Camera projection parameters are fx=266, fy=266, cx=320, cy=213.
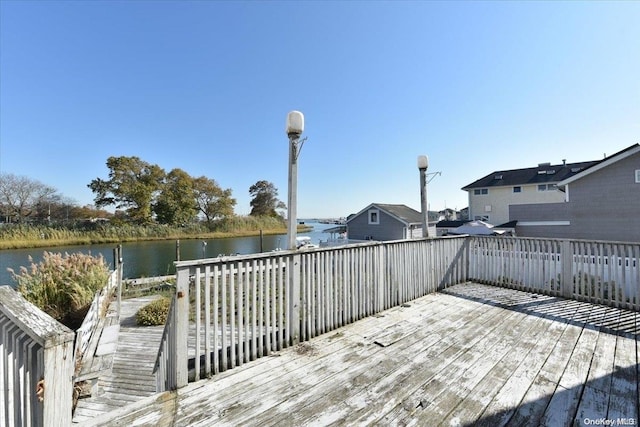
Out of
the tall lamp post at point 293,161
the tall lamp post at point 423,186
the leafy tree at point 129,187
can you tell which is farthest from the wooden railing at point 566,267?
the leafy tree at point 129,187

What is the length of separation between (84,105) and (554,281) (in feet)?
59.8

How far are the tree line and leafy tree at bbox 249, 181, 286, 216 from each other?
7.49 metres

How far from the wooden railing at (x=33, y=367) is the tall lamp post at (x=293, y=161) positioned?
188cm

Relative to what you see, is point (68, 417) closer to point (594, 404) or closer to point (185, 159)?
point (594, 404)

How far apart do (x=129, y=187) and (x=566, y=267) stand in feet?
98.4

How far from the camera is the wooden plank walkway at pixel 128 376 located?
2771 mm

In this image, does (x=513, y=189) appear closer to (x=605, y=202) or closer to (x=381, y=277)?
(x=605, y=202)

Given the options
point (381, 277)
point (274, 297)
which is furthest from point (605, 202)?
point (274, 297)

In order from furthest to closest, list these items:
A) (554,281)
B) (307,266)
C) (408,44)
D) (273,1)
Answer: (408,44), (273,1), (554,281), (307,266)

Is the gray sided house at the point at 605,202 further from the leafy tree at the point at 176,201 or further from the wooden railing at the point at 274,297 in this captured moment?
the leafy tree at the point at 176,201

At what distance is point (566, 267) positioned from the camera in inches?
156

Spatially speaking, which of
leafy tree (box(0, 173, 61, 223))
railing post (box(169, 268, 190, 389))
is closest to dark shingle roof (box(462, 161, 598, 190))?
railing post (box(169, 268, 190, 389))

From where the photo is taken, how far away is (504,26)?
231 inches

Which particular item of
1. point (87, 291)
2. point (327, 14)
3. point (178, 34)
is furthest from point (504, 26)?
point (87, 291)
